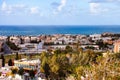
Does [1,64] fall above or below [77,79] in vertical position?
below

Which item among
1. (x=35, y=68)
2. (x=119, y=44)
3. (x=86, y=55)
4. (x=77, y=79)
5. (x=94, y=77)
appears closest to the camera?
(x=94, y=77)

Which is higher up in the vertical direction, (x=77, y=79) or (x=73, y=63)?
(x=77, y=79)

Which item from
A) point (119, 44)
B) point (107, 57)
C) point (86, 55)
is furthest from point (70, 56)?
point (107, 57)

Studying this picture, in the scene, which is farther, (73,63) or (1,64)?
(1,64)

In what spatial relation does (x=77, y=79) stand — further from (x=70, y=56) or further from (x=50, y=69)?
(x=70, y=56)

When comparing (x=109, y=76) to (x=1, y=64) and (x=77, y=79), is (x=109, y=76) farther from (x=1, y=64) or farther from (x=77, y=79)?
(x=1, y=64)

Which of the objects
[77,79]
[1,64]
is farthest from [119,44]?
[77,79]

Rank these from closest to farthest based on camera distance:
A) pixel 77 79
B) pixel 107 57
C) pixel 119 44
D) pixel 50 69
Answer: pixel 107 57, pixel 77 79, pixel 50 69, pixel 119 44

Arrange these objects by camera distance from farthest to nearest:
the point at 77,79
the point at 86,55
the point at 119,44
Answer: the point at 119,44
the point at 86,55
the point at 77,79

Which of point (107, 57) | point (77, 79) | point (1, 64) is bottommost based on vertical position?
point (1, 64)
